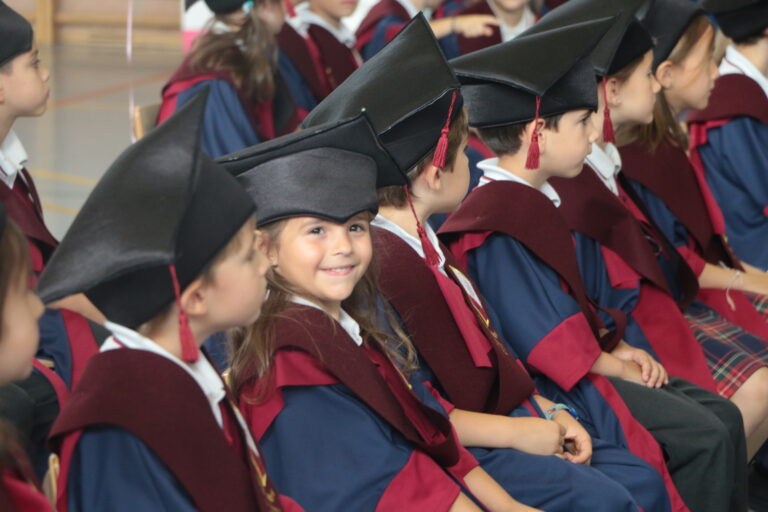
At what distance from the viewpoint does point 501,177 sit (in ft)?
9.74

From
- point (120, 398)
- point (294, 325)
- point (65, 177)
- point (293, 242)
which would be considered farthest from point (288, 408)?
point (65, 177)

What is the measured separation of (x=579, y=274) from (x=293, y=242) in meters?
1.06

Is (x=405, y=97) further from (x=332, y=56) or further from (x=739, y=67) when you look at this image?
(x=332, y=56)

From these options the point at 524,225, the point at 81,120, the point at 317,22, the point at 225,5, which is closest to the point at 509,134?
the point at 524,225

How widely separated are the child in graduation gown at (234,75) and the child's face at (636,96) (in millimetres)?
1788

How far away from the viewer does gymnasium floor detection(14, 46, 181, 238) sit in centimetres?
726

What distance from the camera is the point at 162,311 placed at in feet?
5.89

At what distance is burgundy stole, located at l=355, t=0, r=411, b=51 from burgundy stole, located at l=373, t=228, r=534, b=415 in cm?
372

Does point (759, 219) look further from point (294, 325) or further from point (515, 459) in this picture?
point (294, 325)

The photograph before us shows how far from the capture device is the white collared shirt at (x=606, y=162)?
3371mm

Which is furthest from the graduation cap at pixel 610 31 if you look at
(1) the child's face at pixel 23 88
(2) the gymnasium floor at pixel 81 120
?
(2) the gymnasium floor at pixel 81 120

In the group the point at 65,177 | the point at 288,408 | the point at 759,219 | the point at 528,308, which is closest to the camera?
the point at 288,408

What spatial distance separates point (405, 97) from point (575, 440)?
88cm

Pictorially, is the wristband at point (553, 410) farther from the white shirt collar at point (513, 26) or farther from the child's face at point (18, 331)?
the white shirt collar at point (513, 26)
